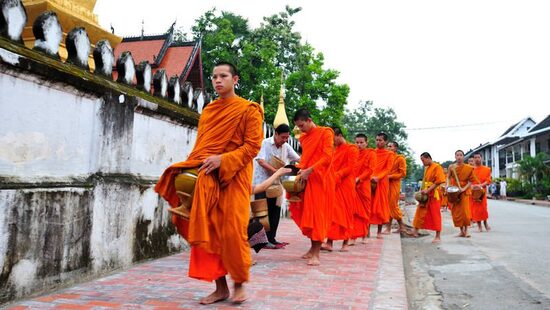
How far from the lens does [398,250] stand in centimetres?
679

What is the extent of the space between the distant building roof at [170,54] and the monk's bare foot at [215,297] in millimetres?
19878

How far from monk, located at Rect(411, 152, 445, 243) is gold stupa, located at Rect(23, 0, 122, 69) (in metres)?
5.98

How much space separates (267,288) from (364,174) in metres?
4.35

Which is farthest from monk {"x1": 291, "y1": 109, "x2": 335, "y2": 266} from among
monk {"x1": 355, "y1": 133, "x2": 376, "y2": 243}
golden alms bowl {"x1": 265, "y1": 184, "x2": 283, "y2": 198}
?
monk {"x1": 355, "y1": 133, "x2": 376, "y2": 243}

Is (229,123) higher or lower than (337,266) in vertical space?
higher

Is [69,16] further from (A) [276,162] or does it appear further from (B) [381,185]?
(B) [381,185]

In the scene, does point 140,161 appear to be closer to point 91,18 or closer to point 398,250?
point 91,18

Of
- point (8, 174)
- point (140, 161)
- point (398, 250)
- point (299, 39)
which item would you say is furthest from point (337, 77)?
point (8, 174)

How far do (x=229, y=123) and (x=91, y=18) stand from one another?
3.57 metres

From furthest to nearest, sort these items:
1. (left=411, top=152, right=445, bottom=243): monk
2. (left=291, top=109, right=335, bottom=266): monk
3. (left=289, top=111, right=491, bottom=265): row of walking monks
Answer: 1. (left=411, top=152, right=445, bottom=243): monk
2. (left=289, top=111, right=491, bottom=265): row of walking monks
3. (left=291, top=109, right=335, bottom=266): monk

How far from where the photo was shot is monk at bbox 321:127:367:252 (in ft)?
21.2

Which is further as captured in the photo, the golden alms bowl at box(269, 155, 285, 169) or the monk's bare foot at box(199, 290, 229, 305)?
the golden alms bowl at box(269, 155, 285, 169)

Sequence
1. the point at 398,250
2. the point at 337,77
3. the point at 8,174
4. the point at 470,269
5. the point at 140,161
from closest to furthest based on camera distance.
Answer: the point at 8,174, the point at 140,161, the point at 470,269, the point at 398,250, the point at 337,77

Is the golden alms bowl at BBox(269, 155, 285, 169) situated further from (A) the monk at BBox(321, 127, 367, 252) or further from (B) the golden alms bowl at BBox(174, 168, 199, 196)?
(B) the golden alms bowl at BBox(174, 168, 199, 196)
